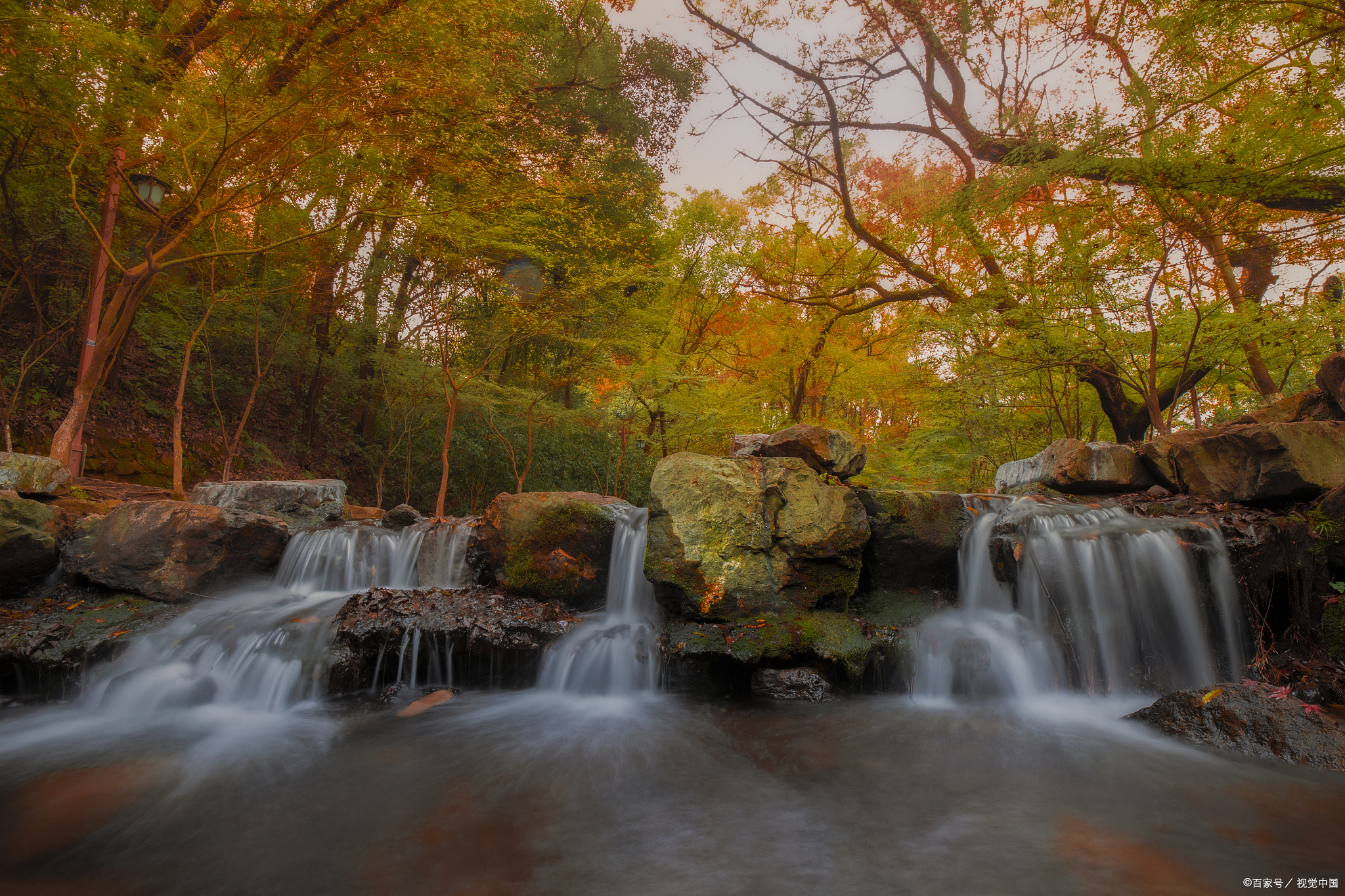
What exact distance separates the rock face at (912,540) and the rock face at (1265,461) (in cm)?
267

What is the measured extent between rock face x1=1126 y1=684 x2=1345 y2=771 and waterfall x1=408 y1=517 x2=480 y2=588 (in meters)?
7.30

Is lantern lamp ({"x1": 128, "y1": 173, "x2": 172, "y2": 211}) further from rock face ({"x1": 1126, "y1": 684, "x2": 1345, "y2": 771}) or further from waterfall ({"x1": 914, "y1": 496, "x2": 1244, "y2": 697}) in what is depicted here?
rock face ({"x1": 1126, "y1": 684, "x2": 1345, "y2": 771})

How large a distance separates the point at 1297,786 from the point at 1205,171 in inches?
274

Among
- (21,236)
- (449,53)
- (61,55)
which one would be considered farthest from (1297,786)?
(21,236)

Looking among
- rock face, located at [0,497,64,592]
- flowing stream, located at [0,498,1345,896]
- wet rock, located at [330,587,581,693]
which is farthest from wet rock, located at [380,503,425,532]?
rock face, located at [0,497,64,592]

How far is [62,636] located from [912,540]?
336 inches

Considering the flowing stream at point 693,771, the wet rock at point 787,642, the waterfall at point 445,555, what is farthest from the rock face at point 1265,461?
the waterfall at point 445,555

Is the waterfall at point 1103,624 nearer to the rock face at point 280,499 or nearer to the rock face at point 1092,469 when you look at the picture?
the rock face at point 1092,469

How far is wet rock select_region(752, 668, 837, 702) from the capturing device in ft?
16.9

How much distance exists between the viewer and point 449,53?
9.44 m

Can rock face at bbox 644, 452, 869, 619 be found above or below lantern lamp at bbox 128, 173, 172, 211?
below

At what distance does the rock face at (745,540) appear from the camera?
571 cm

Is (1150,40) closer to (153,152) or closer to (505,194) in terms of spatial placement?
(505,194)

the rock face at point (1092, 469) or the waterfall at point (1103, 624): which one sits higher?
the rock face at point (1092, 469)
